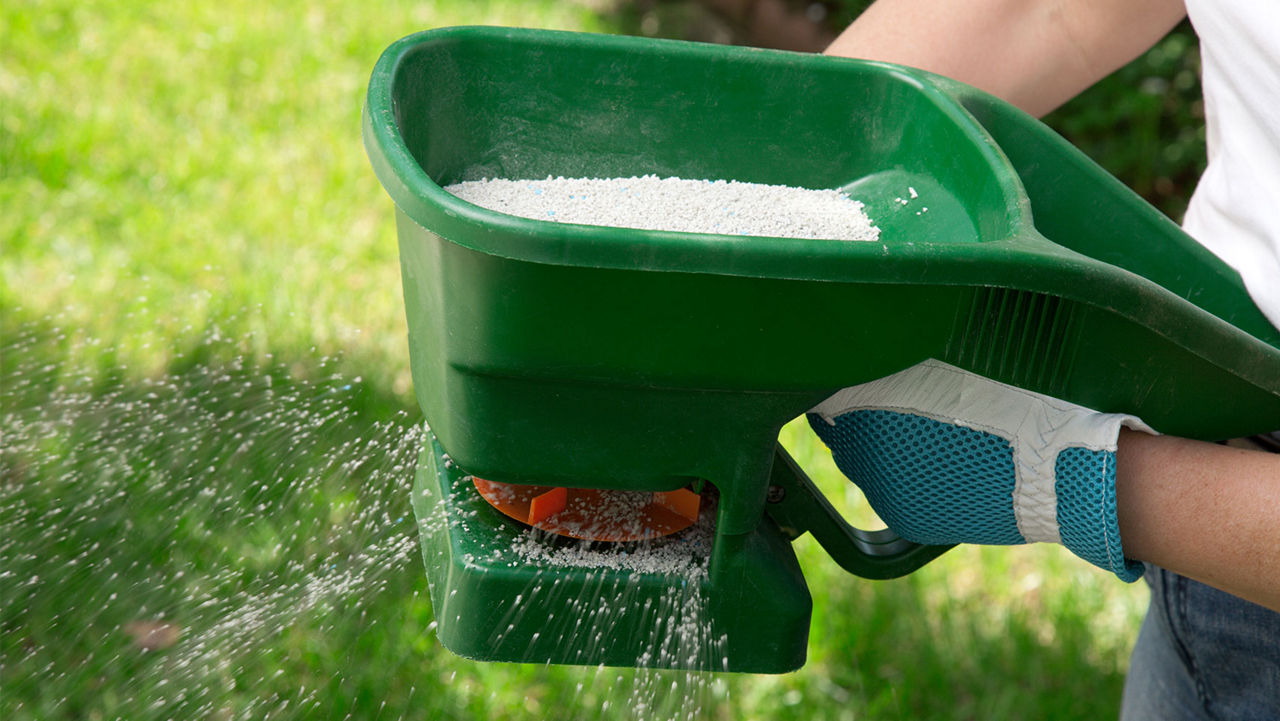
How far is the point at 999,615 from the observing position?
2225 millimetres

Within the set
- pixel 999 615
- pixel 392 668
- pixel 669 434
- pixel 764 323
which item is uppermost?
pixel 764 323

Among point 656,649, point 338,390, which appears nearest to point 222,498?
point 338,390

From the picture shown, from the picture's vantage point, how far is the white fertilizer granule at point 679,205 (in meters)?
1.04

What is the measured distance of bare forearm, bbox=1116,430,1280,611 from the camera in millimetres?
979

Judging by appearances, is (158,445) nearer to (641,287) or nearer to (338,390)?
(338,390)

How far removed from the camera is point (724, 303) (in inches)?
31.7

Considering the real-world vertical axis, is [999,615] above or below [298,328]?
below

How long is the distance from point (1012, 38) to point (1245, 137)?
28cm

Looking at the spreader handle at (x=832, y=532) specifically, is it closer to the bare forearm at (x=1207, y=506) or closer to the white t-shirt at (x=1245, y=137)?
the bare forearm at (x=1207, y=506)

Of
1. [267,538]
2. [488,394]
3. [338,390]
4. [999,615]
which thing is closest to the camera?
[488,394]

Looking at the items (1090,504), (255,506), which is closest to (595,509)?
(1090,504)

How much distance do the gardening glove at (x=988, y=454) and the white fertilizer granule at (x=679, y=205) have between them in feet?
0.50

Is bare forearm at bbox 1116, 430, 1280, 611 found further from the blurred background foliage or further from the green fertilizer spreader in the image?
the blurred background foliage

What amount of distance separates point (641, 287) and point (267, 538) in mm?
1461
